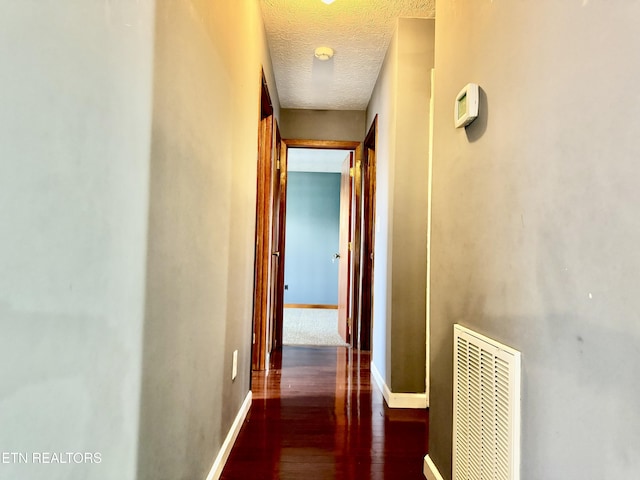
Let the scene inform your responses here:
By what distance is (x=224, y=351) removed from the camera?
157 cm

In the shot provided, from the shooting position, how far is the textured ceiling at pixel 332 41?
2.15m

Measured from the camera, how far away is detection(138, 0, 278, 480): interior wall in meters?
0.89

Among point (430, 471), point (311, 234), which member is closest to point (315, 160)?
point (311, 234)

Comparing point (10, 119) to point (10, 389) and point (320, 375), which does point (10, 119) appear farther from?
point (320, 375)

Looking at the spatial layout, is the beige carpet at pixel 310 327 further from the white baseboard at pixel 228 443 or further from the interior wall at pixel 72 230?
the interior wall at pixel 72 230

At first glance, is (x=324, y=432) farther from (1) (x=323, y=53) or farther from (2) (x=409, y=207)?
(1) (x=323, y=53)

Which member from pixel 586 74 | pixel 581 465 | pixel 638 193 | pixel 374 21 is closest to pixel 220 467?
pixel 581 465

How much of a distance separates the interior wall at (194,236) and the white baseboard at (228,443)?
0.04 metres

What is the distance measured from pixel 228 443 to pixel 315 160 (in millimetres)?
4470

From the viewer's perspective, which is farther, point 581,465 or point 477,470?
A: point 477,470

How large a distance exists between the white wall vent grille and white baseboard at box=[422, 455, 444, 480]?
220 mm

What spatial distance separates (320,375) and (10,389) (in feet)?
8.01

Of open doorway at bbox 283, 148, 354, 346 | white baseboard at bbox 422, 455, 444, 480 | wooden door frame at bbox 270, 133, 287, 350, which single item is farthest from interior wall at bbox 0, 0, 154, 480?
open doorway at bbox 283, 148, 354, 346

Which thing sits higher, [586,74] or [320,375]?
[586,74]
